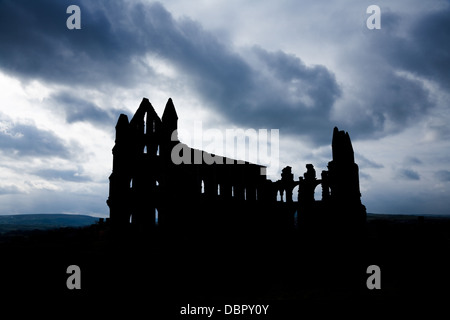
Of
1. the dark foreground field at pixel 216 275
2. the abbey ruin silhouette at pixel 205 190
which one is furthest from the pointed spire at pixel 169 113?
the dark foreground field at pixel 216 275

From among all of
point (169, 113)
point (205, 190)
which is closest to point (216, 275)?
point (205, 190)

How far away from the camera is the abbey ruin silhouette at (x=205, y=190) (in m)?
21.0

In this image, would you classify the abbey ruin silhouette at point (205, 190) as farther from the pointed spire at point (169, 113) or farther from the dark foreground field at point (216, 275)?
the dark foreground field at point (216, 275)

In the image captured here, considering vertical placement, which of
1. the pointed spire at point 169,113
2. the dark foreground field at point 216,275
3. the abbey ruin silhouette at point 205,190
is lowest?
the dark foreground field at point 216,275

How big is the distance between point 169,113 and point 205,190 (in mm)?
8085

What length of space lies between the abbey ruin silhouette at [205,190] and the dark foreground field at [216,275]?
1.52m

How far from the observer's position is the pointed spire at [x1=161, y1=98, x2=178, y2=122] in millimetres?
Answer: 21981

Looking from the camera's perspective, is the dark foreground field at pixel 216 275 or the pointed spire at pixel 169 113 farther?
the pointed spire at pixel 169 113

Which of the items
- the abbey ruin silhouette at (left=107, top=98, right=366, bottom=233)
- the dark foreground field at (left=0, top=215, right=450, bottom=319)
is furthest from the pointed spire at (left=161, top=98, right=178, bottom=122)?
the dark foreground field at (left=0, top=215, right=450, bottom=319)

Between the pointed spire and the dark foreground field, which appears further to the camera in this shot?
the pointed spire

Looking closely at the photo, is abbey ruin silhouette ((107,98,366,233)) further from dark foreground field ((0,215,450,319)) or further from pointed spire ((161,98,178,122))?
dark foreground field ((0,215,450,319))

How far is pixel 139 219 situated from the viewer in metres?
20.7
